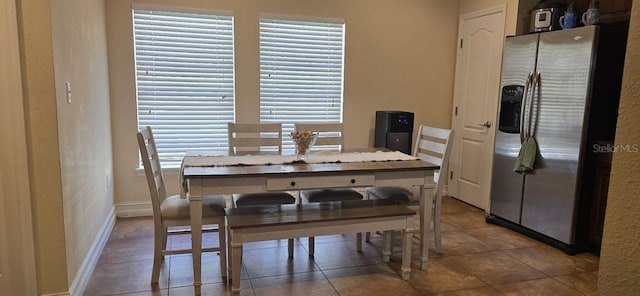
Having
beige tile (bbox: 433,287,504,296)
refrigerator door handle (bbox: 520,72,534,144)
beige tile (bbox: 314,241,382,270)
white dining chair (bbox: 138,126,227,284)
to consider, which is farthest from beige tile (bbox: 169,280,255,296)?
refrigerator door handle (bbox: 520,72,534,144)

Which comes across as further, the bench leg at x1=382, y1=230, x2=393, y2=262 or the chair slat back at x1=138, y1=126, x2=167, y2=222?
the bench leg at x1=382, y1=230, x2=393, y2=262

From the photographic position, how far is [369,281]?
2740 millimetres

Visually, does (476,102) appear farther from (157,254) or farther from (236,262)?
(157,254)

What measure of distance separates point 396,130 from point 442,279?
6.04 ft

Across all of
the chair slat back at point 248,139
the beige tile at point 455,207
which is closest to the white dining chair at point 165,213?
the chair slat back at point 248,139

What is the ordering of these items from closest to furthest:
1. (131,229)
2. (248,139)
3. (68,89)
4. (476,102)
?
(68,89) < (248,139) < (131,229) < (476,102)

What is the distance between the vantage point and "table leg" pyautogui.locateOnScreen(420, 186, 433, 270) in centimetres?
283

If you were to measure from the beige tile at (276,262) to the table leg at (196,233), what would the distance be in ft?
1.31

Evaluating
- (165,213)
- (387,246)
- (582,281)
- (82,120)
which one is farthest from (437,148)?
(82,120)

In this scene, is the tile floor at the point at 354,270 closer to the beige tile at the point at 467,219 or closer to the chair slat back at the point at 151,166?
the beige tile at the point at 467,219

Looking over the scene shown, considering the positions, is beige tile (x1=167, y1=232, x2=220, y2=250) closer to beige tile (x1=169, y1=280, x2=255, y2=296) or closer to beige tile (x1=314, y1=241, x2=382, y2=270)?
beige tile (x1=169, y1=280, x2=255, y2=296)

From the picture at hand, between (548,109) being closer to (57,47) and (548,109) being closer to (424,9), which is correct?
(424,9)

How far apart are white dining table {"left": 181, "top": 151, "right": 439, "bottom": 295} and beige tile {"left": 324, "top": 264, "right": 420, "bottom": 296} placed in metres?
0.29

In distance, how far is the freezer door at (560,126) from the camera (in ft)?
10.2
